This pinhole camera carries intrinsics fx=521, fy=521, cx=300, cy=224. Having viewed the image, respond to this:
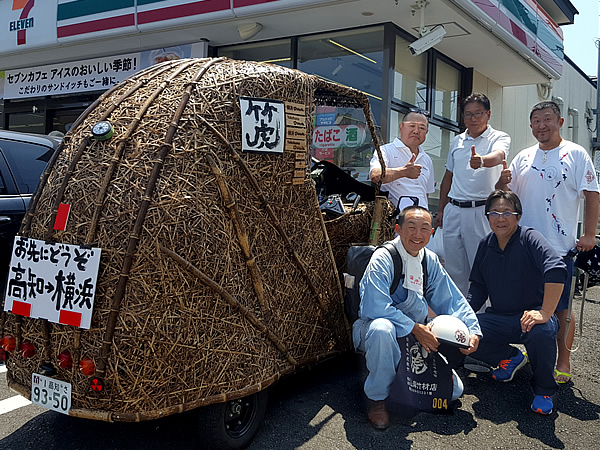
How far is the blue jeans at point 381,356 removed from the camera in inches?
128

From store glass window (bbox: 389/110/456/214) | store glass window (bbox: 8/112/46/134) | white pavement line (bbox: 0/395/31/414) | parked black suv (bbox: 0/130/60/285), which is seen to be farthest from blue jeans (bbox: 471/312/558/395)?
store glass window (bbox: 8/112/46/134)

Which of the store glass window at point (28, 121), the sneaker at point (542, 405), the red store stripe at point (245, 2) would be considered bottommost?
the sneaker at point (542, 405)

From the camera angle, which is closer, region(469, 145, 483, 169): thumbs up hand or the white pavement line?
the white pavement line

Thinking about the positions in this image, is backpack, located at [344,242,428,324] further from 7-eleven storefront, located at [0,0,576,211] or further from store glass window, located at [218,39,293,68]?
store glass window, located at [218,39,293,68]

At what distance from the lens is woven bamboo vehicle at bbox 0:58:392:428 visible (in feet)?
8.43

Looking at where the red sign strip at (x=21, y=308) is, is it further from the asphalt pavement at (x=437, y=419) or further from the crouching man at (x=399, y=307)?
the crouching man at (x=399, y=307)

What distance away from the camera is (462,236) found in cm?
464

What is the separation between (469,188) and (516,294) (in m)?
1.08

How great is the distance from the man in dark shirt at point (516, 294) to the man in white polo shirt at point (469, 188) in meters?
0.44

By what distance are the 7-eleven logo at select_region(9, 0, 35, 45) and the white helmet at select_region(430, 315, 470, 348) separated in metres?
8.61

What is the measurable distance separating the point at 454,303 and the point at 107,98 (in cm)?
263

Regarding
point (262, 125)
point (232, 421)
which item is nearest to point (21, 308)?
point (232, 421)

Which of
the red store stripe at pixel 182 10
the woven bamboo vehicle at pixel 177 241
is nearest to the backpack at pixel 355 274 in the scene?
the woven bamboo vehicle at pixel 177 241

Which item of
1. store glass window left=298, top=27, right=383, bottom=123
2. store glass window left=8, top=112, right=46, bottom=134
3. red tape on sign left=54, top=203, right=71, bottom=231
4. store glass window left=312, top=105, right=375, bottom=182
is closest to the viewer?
red tape on sign left=54, top=203, right=71, bottom=231
